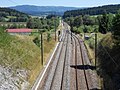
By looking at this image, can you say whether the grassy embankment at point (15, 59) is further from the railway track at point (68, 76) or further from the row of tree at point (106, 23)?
the row of tree at point (106, 23)

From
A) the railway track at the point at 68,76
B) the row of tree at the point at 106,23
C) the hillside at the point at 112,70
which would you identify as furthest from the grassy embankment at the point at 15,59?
the row of tree at the point at 106,23

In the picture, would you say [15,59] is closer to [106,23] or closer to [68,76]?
[68,76]

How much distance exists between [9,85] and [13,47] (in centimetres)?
1590

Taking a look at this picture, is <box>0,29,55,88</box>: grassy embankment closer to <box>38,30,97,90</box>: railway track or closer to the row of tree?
<box>38,30,97,90</box>: railway track

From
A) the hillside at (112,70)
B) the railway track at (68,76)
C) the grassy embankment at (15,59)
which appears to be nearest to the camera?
the railway track at (68,76)

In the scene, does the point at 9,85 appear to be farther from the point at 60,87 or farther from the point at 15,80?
the point at 60,87

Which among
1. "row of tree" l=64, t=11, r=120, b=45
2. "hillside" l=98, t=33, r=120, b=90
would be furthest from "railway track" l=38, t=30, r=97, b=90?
"row of tree" l=64, t=11, r=120, b=45

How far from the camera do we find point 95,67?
148 ft

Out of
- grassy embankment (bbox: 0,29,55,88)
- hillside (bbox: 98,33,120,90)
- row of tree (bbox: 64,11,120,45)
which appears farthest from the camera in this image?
row of tree (bbox: 64,11,120,45)

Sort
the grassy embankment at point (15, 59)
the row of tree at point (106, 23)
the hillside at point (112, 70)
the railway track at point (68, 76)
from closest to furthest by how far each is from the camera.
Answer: the railway track at point (68, 76) < the hillside at point (112, 70) < the grassy embankment at point (15, 59) < the row of tree at point (106, 23)

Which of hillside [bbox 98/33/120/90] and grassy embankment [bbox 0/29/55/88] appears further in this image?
grassy embankment [bbox 0/29/55/88]

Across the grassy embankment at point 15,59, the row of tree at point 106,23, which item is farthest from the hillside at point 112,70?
the grassy embankment at point 15,59

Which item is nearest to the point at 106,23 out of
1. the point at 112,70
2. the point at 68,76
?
the point at 112,70

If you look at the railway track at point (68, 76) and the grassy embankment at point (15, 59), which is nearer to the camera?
the railway track at point (68, 76)
